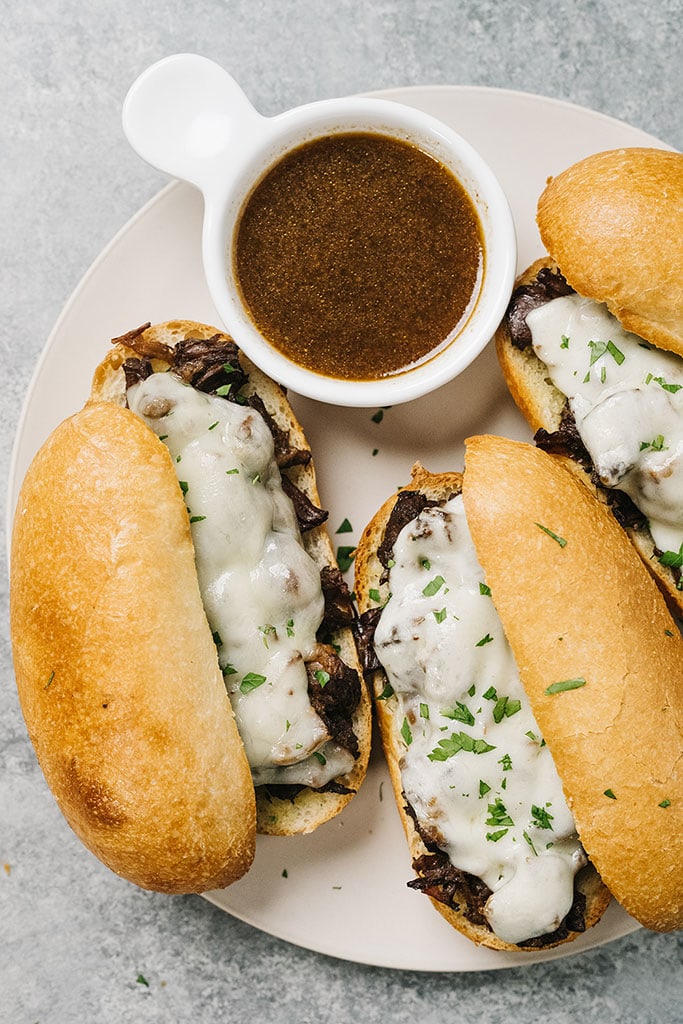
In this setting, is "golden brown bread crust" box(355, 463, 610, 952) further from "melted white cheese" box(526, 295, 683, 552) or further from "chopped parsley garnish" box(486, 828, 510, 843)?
"melted white cheese" box(526, 295, 683, 552)

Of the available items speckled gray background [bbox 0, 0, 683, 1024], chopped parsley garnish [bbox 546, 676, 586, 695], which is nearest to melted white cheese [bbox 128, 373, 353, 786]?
chopped parsley garnish [bbox 546, 676, 586, 695]

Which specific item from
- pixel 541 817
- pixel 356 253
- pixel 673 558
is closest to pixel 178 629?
pixel 541 817

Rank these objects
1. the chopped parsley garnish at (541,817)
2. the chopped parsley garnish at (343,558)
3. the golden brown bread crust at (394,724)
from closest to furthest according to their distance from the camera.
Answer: the chopped parsley garnish at (541,817)
the golden brown bread crust at (394,724)
the chopped parsley garnish at (343,558)

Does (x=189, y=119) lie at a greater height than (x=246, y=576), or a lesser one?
greater

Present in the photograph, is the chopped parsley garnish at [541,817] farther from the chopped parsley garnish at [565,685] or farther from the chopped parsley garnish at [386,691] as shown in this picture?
the chopped parsley garnish at [386,691]

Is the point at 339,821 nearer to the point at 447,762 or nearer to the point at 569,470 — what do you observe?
the point at 447,762

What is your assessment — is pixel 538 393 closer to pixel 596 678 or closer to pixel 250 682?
pixel 596 678

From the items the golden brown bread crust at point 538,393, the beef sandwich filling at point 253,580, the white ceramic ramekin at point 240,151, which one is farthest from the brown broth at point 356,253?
the beef sandwich filling at point 253,580
